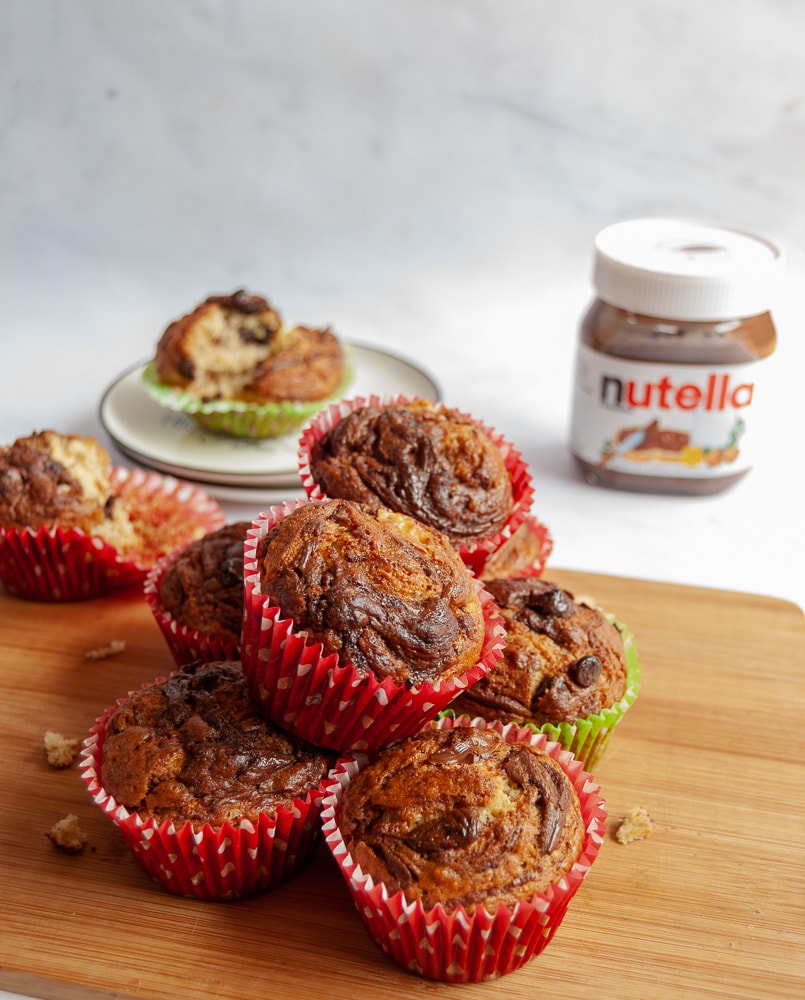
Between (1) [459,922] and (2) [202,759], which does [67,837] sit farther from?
(1) [459,922]

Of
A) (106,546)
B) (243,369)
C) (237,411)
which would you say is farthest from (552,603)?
(243,369)

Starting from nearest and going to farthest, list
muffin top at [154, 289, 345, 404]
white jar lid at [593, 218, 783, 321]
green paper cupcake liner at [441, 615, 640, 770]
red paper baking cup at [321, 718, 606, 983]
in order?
1. red paper baking cup at [321, 718, 606, 983]
2. green paper cupcake liner at [441, 615, 640, 770]
3. white jar lid at [593, 218, 783, 321]
4. muffin top at [154, 289, 345, 404]

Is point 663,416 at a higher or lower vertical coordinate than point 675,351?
lower

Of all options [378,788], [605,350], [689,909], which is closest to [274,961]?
[378,788]

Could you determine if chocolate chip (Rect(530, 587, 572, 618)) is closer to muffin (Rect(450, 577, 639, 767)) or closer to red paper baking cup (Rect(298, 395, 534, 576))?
muffin (Rect(450, 577, 639, 767))

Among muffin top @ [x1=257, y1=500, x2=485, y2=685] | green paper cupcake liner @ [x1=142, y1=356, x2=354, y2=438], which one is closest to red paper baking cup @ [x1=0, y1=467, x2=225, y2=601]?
green paper cupcake liner @ [x1=142, y1=356, x2=354, y2=438]

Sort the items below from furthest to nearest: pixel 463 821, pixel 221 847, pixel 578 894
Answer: pixel 578 894 → pixel 221 847 → pixel 463 821
